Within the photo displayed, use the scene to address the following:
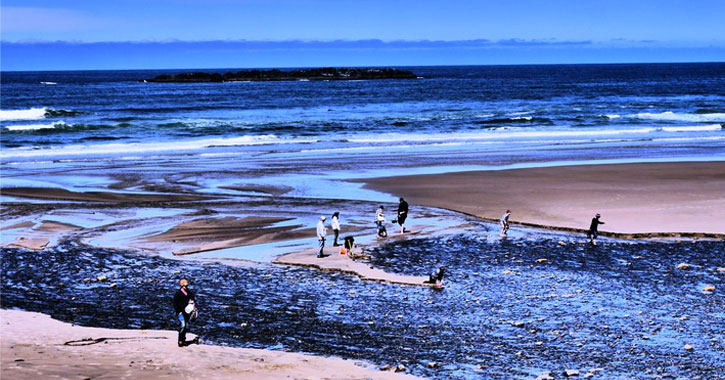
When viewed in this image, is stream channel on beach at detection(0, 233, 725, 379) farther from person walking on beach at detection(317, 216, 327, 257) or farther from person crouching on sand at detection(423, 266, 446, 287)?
person walking on beach at detection(317, 216, 327, 257)

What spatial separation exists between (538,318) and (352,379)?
Answer: 4.69 metres

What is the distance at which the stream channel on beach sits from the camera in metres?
13.3

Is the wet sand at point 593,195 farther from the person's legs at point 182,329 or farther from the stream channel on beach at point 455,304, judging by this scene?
the person's legs at point 182,329

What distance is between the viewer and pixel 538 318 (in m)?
15.2

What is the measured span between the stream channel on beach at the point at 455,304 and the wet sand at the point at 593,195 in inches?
101

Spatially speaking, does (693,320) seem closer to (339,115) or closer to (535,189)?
(535,189)

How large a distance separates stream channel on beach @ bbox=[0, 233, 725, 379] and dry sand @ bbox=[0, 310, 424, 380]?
26.2 inches

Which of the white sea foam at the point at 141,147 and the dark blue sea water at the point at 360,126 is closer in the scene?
the white sea foam at the point at 141,147

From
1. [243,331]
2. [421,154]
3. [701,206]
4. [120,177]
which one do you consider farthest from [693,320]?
[421,154]

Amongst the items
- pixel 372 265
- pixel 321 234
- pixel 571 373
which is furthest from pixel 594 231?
pixel 571 373

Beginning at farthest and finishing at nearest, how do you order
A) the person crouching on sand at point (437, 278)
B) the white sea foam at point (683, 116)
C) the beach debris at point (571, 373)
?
the white sea foam at point (683, 116) < the person crouching on sand at point (437, 278) < the beach debris at point (571, 373)

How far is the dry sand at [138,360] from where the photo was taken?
11688 millimetres

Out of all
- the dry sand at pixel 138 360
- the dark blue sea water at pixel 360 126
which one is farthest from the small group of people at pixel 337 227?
the dark blue sea water at pixel 360 126

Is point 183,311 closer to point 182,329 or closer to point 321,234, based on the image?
point 182,329
